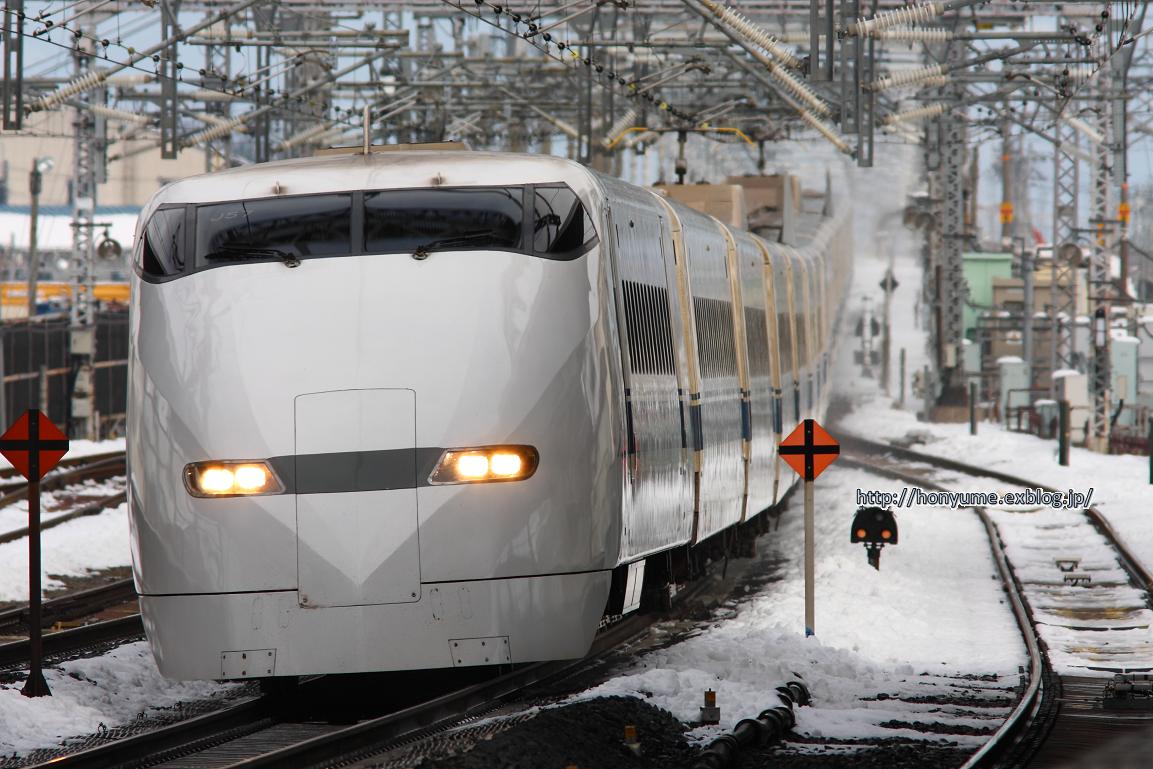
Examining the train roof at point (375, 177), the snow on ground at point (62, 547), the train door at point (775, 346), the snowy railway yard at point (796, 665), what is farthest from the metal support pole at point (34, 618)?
the train door at point (775, 346)

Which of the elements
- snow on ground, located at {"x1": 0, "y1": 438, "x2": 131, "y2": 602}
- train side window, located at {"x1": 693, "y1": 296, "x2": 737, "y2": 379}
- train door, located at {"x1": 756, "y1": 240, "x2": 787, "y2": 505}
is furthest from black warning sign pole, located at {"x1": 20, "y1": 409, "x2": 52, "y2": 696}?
train door, located at {"x1": 756, "y1": 240, "x2": 787, "y2": 505}

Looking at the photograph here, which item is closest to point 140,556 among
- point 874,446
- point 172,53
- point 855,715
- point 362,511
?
point 362,511

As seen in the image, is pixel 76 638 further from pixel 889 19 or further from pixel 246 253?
pixel 889 19

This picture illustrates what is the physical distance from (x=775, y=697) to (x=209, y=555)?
331cm

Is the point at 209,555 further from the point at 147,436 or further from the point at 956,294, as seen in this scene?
the point at 956,294

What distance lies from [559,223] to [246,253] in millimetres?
1648

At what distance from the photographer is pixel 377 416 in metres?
8.75

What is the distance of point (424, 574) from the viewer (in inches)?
342

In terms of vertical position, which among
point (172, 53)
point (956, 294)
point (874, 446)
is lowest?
point (874, 446)

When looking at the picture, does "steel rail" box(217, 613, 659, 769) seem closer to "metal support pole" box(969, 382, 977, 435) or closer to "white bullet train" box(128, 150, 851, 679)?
"white bullet train" box(128, 150, 851, 679)

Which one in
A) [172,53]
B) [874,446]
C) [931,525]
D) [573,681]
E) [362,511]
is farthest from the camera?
[874,446]

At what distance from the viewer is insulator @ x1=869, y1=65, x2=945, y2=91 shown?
2567 centimetres

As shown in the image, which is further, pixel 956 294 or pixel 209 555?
pixel 956 294

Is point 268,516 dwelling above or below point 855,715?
above
